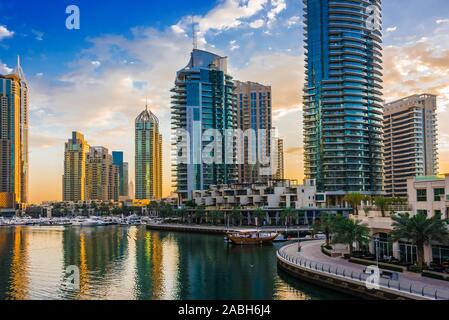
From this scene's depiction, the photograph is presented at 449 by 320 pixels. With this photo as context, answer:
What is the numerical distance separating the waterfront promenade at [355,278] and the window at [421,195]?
32.9ft

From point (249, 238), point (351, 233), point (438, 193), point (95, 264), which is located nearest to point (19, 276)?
point (95, 264)

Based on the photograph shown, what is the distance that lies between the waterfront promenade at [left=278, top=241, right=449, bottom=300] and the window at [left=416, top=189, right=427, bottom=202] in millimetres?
A: 10019

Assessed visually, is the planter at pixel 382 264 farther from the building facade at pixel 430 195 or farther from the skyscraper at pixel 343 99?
the skyscraper at pixel 343 99

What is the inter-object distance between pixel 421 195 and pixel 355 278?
15010mm

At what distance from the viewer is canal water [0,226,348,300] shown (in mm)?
46000

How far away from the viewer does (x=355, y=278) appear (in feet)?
137

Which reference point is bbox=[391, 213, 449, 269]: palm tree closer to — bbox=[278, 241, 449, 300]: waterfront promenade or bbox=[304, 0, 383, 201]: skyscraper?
bbox=[278, 241, 449, 300]: waterfront promenade

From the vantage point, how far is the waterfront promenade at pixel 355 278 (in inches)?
1369

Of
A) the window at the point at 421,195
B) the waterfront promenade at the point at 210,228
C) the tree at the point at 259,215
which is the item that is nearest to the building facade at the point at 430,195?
the window at the point at 421,195

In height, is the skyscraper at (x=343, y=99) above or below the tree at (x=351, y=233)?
above

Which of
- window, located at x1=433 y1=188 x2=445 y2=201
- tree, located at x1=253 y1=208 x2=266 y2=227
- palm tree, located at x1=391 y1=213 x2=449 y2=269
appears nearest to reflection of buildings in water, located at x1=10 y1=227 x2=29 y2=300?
palm tree, located at x1=391 y1=213 x2=449 y2=269

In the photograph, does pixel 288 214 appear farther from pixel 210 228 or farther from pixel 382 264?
pixel 382 264

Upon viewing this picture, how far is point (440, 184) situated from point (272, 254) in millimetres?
35529
